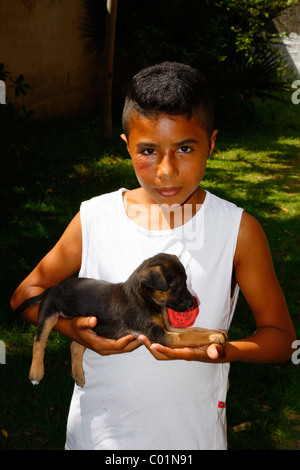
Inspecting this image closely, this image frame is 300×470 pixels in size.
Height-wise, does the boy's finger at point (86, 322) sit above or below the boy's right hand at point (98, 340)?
above

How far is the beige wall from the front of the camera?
10.1 m

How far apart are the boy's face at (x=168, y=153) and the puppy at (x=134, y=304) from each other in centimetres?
34

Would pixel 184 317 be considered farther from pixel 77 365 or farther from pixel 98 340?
pixel 77 365

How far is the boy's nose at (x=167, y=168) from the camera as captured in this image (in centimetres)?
206

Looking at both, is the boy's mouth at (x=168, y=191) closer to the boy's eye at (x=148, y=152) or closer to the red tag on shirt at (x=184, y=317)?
the boy's eye at (x=148, y=152)

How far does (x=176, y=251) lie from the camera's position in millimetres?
2383

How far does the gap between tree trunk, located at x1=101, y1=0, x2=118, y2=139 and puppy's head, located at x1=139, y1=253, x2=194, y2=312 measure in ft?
31.2

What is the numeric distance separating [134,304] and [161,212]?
20.3 inches

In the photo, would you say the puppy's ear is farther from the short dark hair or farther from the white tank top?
the short dark hair

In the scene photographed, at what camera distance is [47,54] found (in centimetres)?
1154

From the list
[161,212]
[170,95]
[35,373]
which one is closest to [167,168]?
[170,95]

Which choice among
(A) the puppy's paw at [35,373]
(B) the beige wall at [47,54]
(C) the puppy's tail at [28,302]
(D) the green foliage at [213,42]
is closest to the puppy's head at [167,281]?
(C) the puppy's tail at [28,302]

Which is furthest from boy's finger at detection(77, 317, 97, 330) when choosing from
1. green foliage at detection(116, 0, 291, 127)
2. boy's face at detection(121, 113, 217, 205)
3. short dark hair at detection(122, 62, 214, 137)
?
green foliage at detection(116, 0, 291, 127)

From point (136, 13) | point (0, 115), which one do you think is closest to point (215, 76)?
point (136, 13)
